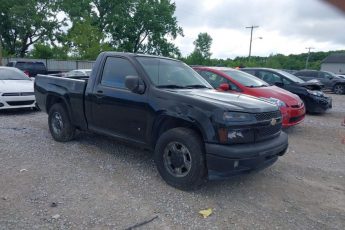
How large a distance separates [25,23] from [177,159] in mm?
38528

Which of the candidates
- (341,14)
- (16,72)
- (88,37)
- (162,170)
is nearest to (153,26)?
(88,37)

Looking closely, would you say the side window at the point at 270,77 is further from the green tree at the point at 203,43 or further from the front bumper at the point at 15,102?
the green tree at the point at 203,43

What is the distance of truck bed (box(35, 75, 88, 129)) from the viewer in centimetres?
568

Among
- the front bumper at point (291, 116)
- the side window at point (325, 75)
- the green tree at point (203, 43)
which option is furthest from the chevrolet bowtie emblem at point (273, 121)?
the green tree at point (203, 43)

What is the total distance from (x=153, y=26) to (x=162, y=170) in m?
46.6

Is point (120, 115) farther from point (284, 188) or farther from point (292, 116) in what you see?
point (292, 116)

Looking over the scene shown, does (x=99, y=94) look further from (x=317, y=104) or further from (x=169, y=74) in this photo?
(x=317, y=104)

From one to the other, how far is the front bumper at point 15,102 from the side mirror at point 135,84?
5.66 metres

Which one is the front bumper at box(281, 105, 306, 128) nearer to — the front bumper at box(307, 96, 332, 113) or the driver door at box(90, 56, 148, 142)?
the front bumper at box(307, 96, 332, 113)

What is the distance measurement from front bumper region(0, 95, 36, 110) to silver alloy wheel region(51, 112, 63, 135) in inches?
128

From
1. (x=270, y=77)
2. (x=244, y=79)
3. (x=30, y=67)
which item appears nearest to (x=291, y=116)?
(x=244, y=79)

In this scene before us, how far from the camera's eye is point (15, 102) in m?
9.00

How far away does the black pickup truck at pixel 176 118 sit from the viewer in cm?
391

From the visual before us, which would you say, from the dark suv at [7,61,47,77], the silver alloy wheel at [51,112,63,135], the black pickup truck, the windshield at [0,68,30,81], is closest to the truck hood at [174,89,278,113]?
the black pickup truck
